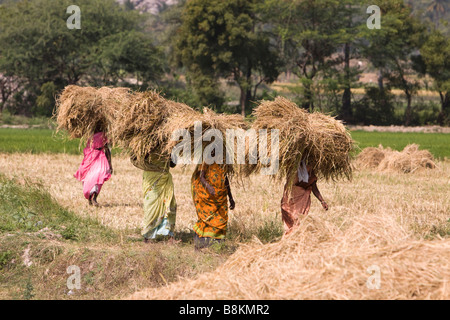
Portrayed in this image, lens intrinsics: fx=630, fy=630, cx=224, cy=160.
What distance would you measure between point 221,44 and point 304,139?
3062 cm

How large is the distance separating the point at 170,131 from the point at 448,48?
113ft

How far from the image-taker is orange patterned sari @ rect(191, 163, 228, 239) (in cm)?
707

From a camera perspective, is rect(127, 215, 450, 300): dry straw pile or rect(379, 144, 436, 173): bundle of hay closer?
rect(127, 215, 450, 300): dry straw pile

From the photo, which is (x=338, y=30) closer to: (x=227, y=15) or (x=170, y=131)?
(x=227, y=15)

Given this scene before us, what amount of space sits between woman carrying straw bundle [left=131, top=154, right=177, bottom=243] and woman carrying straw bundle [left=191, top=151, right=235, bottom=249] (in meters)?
0.60

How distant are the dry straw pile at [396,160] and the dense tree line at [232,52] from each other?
2058 cm

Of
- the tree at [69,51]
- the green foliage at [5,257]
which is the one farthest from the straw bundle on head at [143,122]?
the tree at [69,51]

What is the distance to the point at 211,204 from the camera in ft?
23.3

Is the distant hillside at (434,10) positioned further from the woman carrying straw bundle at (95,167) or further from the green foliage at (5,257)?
the green foliage at (5,257)

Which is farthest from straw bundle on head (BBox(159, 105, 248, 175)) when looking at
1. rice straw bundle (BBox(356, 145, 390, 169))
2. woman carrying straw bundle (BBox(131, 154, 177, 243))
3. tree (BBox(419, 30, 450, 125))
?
tree (BBox(419, 30, 450, 125))

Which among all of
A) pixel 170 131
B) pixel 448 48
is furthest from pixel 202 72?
pixel 170 131

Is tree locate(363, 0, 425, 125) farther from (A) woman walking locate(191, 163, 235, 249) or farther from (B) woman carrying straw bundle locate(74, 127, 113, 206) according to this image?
(A) woman walking locate(191, 163, 235, 249)
